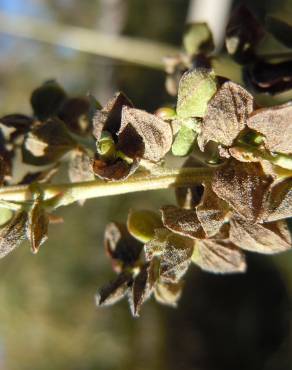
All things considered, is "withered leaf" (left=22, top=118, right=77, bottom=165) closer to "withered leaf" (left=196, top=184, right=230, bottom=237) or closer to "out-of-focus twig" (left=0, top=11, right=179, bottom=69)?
"withered leaf" (left=196, top=184, right=230, bottom=237)

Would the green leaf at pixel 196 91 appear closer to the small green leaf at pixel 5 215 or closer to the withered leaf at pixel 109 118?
the withered leaf at pixel 109 118

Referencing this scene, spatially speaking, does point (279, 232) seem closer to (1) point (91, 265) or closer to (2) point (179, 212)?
(2) point (179, 212)

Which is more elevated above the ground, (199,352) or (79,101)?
(79,101)

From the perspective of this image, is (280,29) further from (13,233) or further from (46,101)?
(13,233)

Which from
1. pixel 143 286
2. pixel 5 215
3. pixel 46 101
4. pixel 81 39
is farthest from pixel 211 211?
pixel 81 39

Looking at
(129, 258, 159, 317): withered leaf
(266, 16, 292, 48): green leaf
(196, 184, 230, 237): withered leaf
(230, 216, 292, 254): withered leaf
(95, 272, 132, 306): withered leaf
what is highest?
(266, 16, 292, 48): green leaf

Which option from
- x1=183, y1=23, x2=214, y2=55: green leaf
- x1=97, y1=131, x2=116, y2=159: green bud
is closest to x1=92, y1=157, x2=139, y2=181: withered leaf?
x1=97, y1=131, x2=116, y2=159: green bud

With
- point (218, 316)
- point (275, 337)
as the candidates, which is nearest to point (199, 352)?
point (218, 316)
